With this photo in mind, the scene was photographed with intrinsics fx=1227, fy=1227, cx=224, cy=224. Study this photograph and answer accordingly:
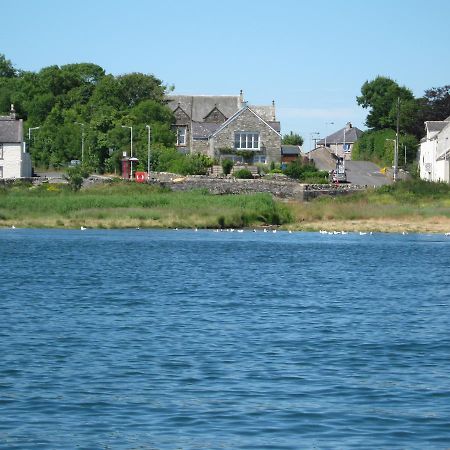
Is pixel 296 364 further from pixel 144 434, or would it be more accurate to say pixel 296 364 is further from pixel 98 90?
pixel 98 90

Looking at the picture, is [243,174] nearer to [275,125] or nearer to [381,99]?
[275,125]

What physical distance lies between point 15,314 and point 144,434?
16.2 meters

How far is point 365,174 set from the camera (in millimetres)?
143375

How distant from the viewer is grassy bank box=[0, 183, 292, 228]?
90125 millimetres

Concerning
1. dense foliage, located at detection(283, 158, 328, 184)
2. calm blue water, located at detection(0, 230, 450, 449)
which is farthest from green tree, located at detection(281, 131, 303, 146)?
calm blue water, located at detection(0, 230, 450, 449)

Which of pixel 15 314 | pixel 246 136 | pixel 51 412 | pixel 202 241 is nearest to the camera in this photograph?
pixel 51 412

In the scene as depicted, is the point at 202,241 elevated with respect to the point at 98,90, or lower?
lower

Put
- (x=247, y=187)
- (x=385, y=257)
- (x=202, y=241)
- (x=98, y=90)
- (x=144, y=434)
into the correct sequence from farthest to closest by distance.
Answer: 1. (x=98, y=90)
2. (x=247, y=187)
3. (x=202, y=241)
4. (x=385, y=257)
5. (x=144, y=434)

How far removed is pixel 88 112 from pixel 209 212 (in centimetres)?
5858

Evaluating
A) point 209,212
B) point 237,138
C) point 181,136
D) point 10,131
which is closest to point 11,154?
point 10,131

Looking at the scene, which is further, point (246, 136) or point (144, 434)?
point (246, 136)

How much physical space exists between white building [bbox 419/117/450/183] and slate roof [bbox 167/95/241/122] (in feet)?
101

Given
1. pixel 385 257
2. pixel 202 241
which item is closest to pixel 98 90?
pixel 202 241

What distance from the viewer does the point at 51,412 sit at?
2186 centimetres
